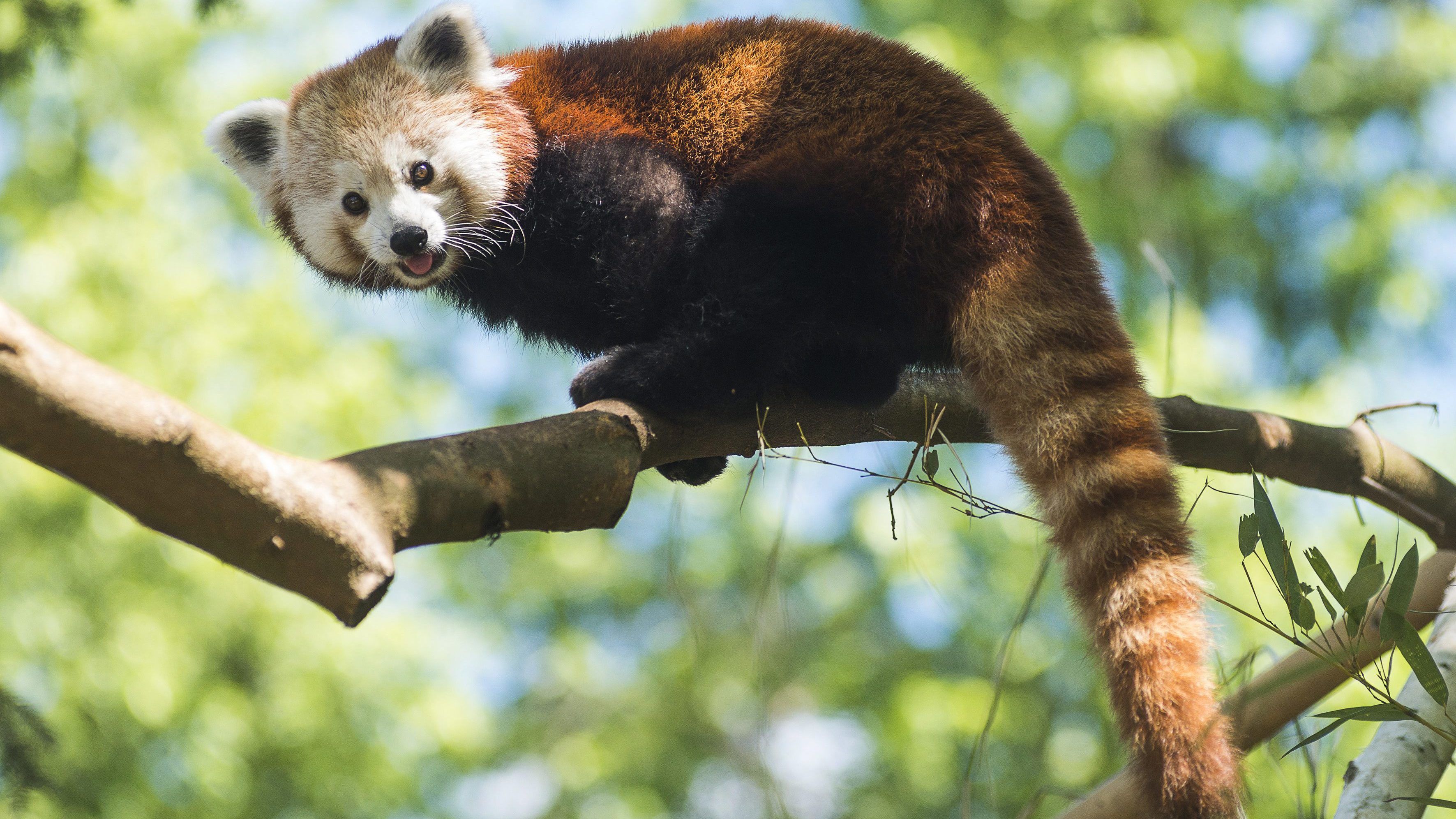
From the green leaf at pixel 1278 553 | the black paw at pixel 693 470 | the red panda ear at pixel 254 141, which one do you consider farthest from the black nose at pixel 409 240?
the green leaf at pixel 1278 553

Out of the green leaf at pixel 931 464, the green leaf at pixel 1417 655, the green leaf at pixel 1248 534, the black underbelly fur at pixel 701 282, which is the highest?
the black underbelly fur at pixel 701 282

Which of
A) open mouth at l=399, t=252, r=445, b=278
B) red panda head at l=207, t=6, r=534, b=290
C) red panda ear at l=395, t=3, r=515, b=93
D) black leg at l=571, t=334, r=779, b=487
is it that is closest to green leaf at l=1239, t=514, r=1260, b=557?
black leg at l=571, t=334, r=779, b=487

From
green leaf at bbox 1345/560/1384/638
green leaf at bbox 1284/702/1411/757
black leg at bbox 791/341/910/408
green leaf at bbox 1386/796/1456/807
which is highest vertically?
Answer: black leg at bbox 791/341/910/408

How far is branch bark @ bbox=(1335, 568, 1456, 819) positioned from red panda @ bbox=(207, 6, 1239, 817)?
387 mm

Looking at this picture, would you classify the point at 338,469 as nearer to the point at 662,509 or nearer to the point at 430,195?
the point at 430,195

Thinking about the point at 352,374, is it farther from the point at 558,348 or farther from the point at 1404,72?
the point at 1404,72

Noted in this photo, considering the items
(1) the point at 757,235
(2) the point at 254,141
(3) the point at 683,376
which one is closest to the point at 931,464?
(3) the point at 683,376

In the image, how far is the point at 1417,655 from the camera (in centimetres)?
153

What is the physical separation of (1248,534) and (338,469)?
1352mm

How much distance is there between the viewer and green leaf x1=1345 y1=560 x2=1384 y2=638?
5.00ft

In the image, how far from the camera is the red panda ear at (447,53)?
2812mm

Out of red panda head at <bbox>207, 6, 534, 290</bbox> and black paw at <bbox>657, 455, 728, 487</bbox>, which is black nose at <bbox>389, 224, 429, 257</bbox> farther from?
black paw at <bbox>657, 455, 728, 487</bbox>

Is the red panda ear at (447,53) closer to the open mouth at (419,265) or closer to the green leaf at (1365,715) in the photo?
the open mouth at (419,265)

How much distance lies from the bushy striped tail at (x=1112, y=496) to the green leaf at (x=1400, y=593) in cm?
26
